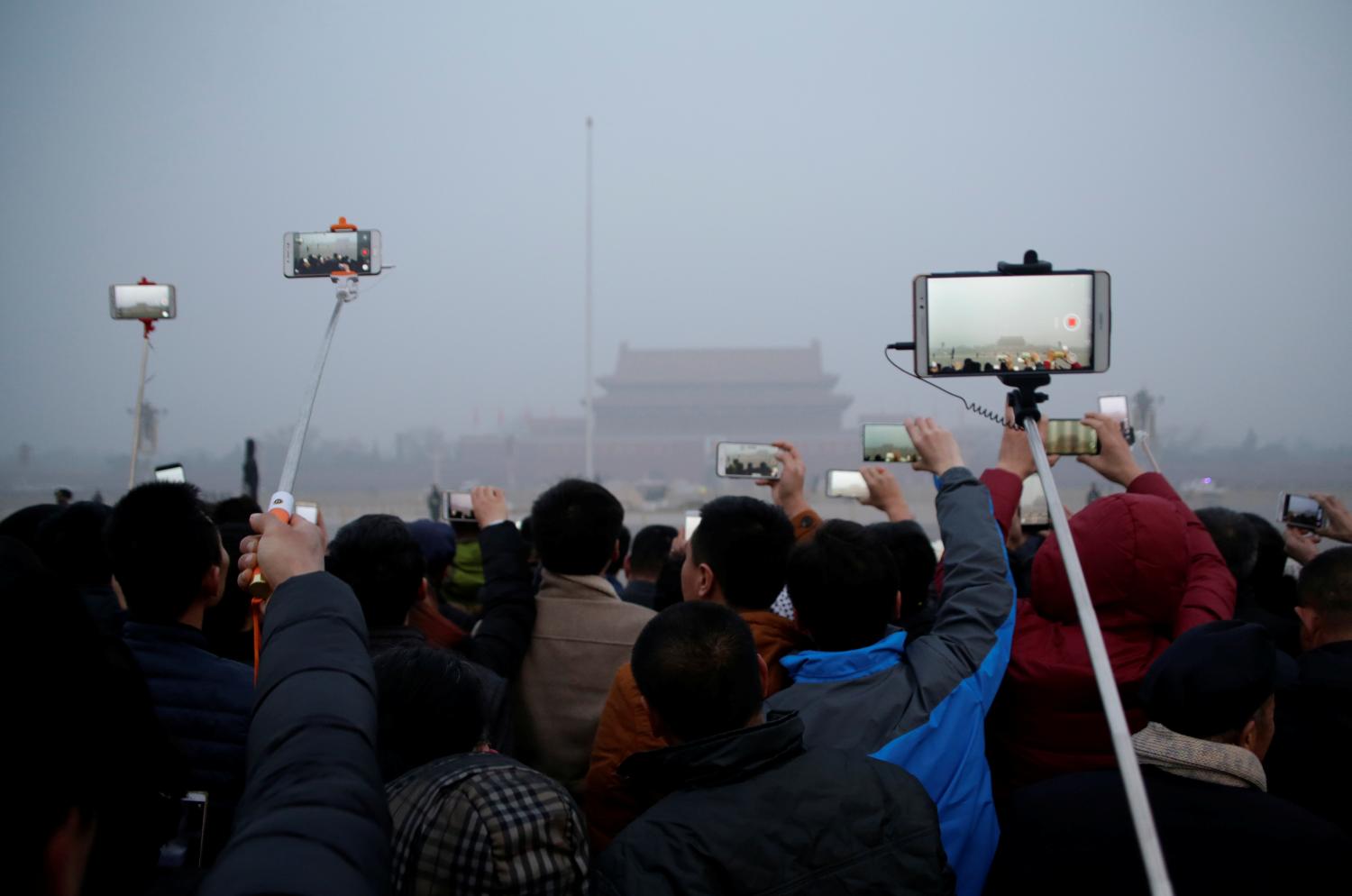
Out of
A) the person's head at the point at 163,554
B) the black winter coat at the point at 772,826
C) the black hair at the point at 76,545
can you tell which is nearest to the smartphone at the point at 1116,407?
the black winter coat at the point at 772,826

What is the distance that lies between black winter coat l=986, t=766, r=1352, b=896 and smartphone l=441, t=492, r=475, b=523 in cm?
202

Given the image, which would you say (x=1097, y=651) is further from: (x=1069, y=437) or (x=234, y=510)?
(x=234, y=510)

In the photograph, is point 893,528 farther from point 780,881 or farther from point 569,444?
point 569,444

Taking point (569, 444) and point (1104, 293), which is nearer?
point (1104, 293)

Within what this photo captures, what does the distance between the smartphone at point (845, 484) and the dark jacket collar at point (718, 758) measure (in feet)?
7.72

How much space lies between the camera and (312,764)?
2.46ft

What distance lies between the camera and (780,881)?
111 centimetres

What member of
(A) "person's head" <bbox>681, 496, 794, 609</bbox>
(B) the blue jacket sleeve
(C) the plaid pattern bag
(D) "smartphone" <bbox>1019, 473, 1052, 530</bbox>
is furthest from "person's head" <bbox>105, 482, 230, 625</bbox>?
(D) "smartphone" <bbox>1019, 473, 1052, 530</bbox>

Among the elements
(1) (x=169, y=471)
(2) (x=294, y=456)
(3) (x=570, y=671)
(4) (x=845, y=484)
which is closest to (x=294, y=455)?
(2) (x=294, y=456)

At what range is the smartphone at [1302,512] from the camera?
2844 millimetres

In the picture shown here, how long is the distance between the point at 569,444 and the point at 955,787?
4030 cm

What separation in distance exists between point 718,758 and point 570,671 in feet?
3.12

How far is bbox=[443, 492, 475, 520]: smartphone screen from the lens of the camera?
296 centimetres

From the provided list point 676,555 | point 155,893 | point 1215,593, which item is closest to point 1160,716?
→ point 1215,593
